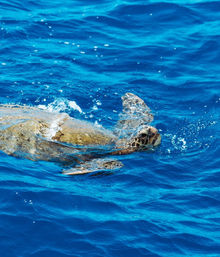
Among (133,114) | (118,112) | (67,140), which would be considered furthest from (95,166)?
(118,112)

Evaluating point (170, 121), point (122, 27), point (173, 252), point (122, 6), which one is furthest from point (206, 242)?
point (122, 6)

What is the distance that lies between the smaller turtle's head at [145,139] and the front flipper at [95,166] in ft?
1.71

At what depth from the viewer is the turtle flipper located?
326 inches

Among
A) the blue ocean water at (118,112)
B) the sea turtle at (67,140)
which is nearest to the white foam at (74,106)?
the blue ocean water at (118,112)

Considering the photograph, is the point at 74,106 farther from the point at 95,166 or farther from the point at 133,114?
the point at 95,166

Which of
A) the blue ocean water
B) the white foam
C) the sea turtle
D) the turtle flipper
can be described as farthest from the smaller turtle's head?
the white foam

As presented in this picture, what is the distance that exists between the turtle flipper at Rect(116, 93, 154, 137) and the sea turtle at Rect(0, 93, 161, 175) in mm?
354

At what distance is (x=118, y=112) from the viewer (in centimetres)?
901

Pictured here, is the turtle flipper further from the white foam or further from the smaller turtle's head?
the white foam

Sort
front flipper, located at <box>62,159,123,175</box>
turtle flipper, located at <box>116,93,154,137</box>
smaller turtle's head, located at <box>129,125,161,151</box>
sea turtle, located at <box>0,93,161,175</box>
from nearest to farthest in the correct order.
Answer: front flipper, located at <box>62,159,123,175</box> → sea turtle, located at <box>0,93,161,175</box> → smaller turtle's head, located at <box>129,125,161,151</box> → turtle flipper, located at <box>116,93,154,137</box>

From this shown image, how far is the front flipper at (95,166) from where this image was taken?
680 cm

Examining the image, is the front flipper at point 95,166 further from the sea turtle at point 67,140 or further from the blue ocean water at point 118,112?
the blue ocean water at point 118,112

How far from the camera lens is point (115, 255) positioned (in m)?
5.20

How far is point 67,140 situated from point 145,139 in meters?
1.27
